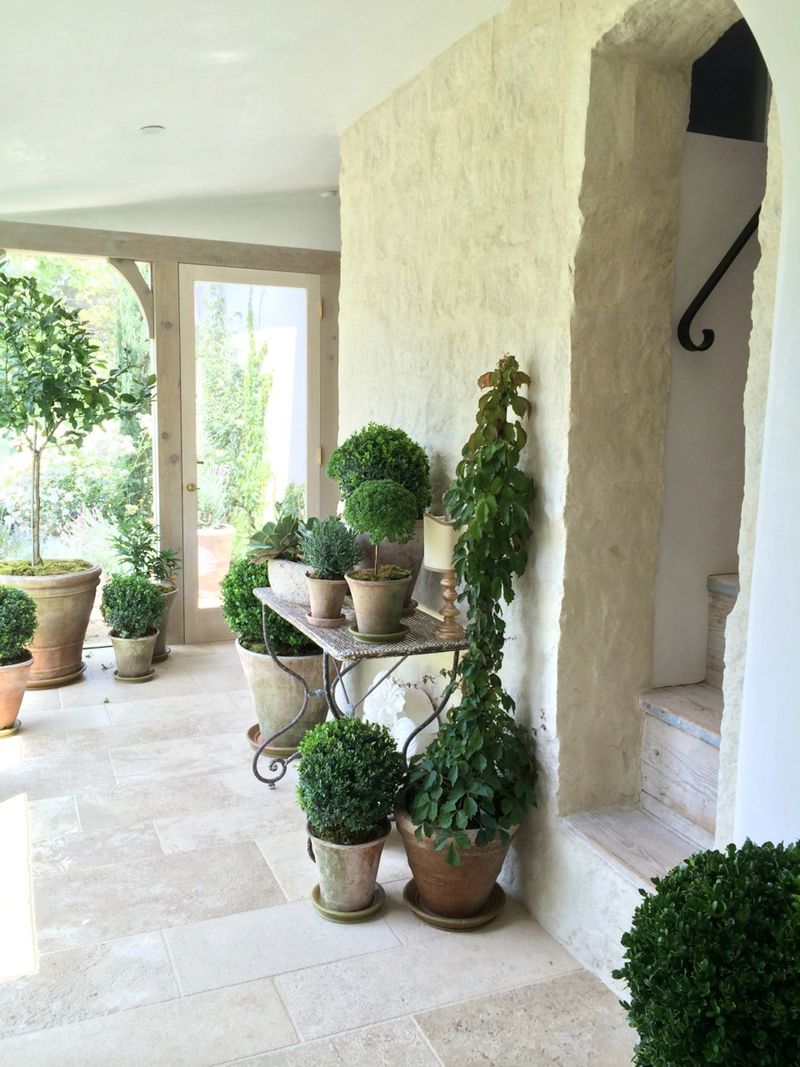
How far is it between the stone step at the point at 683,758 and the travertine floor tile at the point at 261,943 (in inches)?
32.6

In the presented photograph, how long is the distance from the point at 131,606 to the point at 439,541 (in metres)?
2.45

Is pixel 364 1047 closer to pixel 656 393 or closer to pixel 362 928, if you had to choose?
pixel 362 928

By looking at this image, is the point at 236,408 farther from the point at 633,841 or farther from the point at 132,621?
the point at 633,841

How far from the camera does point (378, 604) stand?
283cm

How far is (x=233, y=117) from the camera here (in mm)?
3666

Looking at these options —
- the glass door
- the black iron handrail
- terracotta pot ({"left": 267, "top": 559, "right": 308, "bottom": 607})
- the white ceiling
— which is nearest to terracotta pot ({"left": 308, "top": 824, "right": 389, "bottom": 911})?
terracotta pot ({"left": 267, "top": 559, "right": 308, "bottom": 607})

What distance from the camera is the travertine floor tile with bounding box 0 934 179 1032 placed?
2.19 m

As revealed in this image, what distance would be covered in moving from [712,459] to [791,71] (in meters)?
1.39

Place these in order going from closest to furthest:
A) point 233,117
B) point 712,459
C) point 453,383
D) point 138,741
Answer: point 712,459, point 453,383, point 233,117, point 138,741

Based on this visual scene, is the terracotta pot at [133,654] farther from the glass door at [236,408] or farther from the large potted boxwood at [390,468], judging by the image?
the large potted boxwood at [390,468]

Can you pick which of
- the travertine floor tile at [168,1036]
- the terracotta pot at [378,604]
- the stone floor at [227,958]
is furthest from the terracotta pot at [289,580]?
the travertine floor tile at [168,1036]

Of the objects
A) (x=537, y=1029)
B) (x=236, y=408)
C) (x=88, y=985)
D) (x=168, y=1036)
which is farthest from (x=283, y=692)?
(x=236, y=408)

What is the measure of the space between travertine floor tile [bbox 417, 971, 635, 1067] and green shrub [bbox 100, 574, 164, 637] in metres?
3.02

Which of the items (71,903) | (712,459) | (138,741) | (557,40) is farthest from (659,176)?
(138,741)
